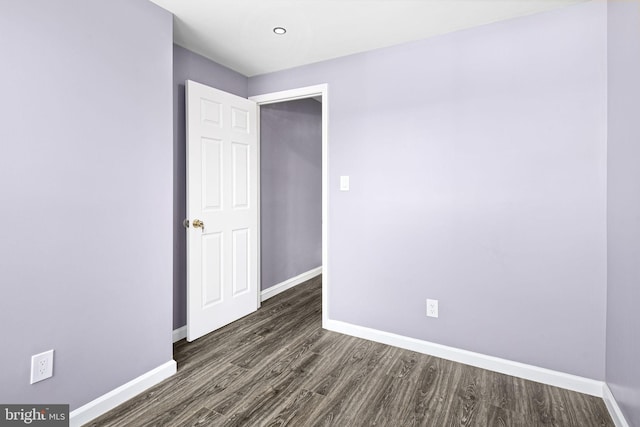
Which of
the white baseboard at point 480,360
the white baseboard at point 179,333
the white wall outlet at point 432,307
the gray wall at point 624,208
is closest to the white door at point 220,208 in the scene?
the white baseboard at point 179,333

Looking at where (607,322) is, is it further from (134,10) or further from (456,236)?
(134,10)

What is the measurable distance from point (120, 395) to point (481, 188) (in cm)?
257

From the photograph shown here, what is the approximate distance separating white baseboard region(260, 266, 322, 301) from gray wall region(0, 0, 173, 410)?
4.95 feet

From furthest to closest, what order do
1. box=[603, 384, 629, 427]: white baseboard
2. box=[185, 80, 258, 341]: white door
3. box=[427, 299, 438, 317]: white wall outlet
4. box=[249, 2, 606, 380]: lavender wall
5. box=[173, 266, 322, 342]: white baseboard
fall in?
box=[173, 266, 322, 342]: white baseboard
box=[185, 80, 258, 341]: white door
box=[427, 299, 438, 317]: white wall outlet
box=[249, 2, 606, 380]: lavender wall
box=[603, 384, 629, 427]: white baseboard

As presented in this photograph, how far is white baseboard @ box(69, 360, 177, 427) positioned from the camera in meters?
1.67

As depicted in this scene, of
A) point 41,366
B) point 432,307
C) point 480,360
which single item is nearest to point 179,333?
point 41,366

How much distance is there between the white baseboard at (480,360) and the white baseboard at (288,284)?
1016 millimetres

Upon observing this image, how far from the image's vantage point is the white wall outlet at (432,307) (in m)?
2.40

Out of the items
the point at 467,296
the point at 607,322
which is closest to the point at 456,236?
the point at 467,296

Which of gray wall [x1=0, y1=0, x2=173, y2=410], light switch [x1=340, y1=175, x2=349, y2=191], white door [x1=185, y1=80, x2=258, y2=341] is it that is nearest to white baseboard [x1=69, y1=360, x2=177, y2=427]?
gray wall [x1=0, y1=0, x2=173, y2=410]

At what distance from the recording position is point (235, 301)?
298 centimetres

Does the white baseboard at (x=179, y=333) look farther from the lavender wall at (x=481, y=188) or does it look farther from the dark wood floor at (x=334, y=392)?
the lavender wall at (x=481, y=188)

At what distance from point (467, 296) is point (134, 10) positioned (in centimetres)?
280

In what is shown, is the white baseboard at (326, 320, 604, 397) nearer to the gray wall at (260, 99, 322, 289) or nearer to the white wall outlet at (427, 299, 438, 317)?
the white wall outlet at (427, 299, 438, 317)
